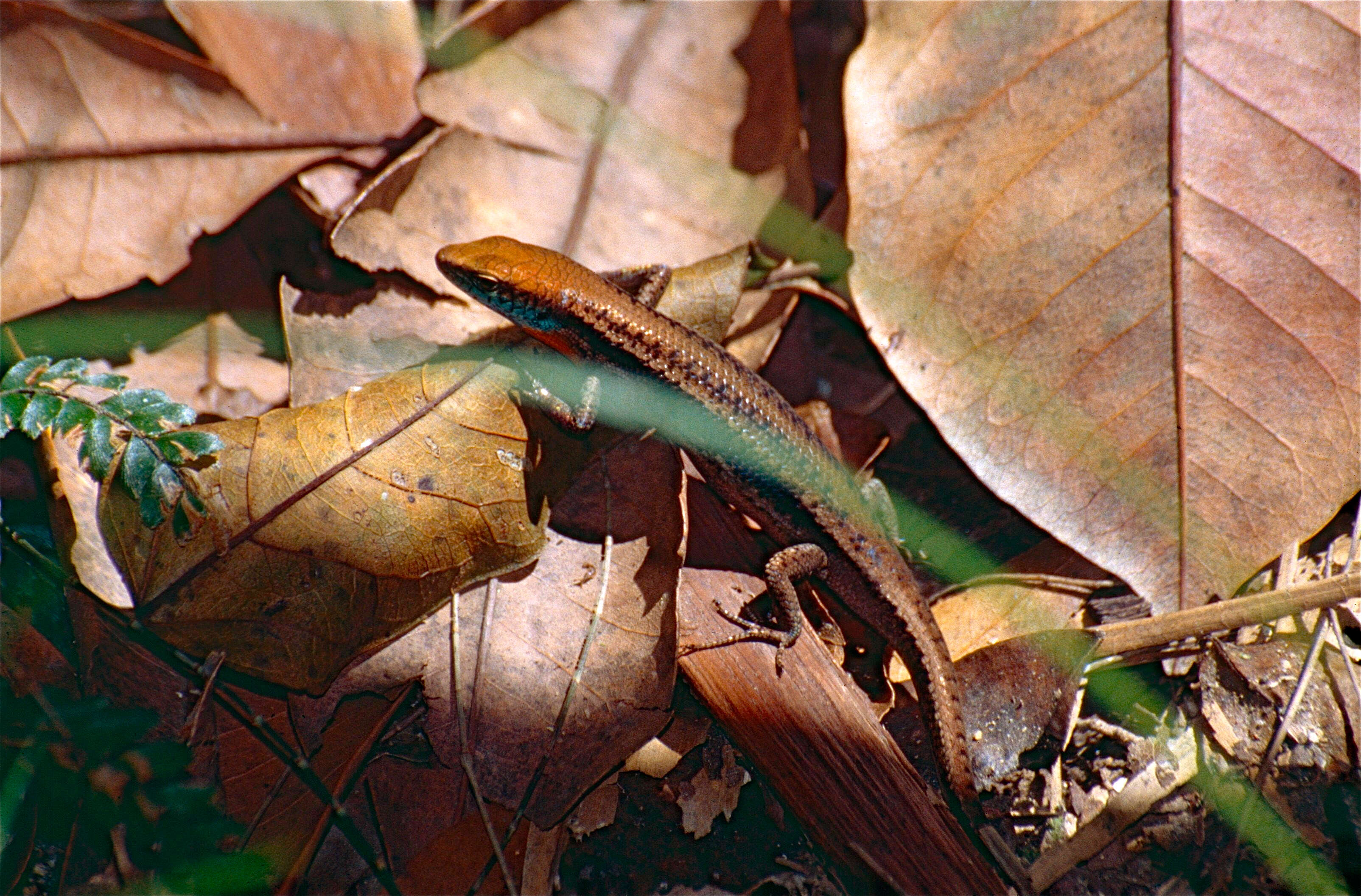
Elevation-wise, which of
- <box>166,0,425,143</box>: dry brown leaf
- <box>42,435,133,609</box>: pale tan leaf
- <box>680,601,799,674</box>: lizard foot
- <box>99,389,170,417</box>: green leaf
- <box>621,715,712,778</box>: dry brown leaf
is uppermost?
<box>166,0,425,143</box>: dry brown leaf

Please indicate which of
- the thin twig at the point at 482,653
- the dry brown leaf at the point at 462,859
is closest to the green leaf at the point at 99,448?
the thin twig at the point at 482,653

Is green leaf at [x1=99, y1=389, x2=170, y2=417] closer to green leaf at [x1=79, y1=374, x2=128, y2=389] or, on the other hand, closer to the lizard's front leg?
green leaf at [x1=79, y1=374, x2=128, y2=389]

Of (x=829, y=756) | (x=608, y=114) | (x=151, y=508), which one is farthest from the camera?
(x=608, y=114)

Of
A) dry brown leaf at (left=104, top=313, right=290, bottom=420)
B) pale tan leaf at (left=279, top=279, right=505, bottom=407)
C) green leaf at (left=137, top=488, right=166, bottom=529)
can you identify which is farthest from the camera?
dry brown leaf at (left=104, top=313, right=290, bottom=420)

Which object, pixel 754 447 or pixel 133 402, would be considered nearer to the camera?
pixel 133 402

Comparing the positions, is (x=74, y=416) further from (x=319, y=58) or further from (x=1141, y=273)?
(x=1141, y=273)

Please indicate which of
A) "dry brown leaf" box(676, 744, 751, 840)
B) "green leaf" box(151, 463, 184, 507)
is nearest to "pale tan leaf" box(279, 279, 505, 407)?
"green leaf" box(151, 463, 184, 507)

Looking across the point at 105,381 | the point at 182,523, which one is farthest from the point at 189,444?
the point at 105,381
